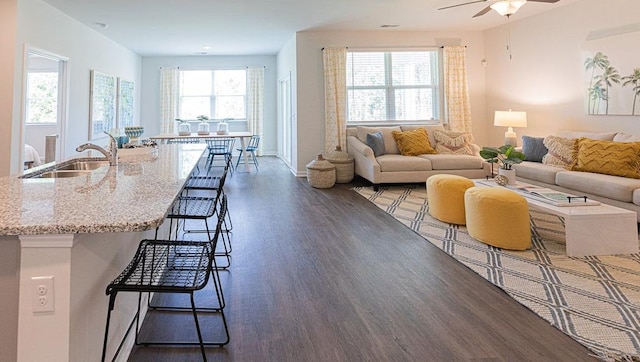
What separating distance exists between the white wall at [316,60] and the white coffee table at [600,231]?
14.8 feet

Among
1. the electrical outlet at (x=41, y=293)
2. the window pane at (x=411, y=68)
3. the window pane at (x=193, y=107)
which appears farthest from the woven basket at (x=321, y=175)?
the window pane at (x=193, y=107)

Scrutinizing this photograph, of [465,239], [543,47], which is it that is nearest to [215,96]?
[543,47]

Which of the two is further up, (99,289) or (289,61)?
(289,61)

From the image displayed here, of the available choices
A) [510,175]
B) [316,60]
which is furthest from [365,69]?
[510,175]

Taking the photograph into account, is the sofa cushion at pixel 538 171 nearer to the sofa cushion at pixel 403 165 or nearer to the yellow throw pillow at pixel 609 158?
the yellow throw pillow at pixel 609 158

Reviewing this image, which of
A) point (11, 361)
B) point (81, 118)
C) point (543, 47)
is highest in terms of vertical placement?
point (543, 47)

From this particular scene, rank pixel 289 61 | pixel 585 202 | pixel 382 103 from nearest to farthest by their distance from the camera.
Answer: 1. pixel 585 202
2. pixel 382 103
3. pixel 289 61

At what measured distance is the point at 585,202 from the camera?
310cm

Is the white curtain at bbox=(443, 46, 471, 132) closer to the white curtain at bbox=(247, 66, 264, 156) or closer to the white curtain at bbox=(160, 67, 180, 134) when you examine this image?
the white curtain at bbox=(247, 66, 264, 156)

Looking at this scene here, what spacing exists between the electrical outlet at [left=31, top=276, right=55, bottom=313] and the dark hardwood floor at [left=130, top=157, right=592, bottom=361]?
714 mm

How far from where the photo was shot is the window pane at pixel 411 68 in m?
6.96

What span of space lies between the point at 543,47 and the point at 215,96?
7728 millimetres

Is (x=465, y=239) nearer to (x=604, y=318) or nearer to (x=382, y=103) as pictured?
(x=604, y=318)

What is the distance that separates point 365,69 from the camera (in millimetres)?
6898
